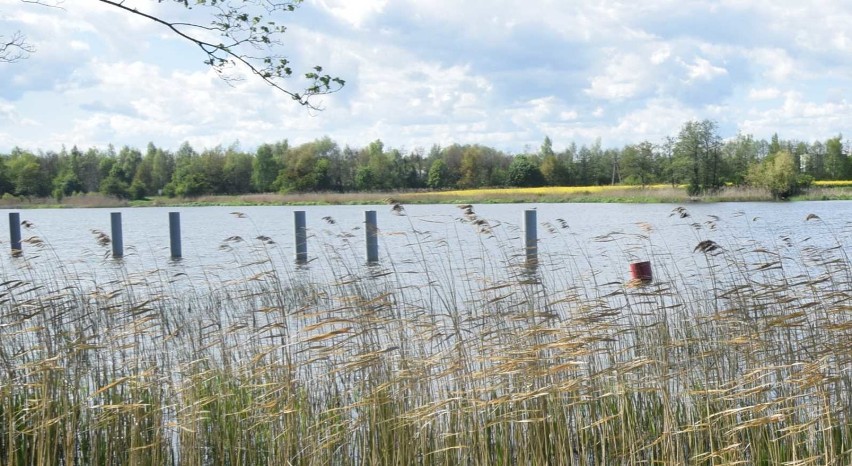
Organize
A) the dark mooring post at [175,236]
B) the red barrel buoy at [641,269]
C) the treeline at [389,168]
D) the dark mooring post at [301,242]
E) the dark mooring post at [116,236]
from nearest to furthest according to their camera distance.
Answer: the red barrel buoy at [641,269]
the dark mooring post at [301,242]
the dark mooring post at [116,236]
the dark mooring post at [175,236]
the treeline at [389,168]

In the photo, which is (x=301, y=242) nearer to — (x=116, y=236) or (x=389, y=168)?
(x=116, y=236)

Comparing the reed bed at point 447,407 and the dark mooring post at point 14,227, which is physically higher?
the dark mooring post at point 14,227

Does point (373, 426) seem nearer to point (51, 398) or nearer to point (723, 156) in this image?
point (51, 398)

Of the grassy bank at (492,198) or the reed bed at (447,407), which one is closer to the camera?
Result: the reed bed at (447,407)

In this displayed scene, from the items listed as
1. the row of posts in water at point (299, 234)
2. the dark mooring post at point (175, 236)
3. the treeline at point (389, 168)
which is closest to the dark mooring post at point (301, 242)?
the row of posts in water at point (299, 234)

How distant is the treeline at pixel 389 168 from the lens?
220 feet

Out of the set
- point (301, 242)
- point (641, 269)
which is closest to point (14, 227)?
point (301, 242)

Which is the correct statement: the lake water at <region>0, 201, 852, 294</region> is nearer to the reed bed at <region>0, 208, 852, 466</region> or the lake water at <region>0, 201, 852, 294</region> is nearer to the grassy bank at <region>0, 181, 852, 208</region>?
the reed bed at <region>0, 208, 852, 466</region>

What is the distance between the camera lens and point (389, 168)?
83812 millimetres

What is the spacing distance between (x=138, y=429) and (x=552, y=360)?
8.58ft

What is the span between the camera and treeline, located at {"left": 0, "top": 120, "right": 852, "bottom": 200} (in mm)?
67000

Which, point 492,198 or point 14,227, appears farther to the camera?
point 492,198

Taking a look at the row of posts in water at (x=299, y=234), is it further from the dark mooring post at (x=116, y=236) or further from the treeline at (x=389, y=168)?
the treeline at (x=389, y=168)

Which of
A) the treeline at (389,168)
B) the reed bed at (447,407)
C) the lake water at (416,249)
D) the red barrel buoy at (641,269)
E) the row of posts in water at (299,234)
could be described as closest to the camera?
the reed bed at (447,407)
